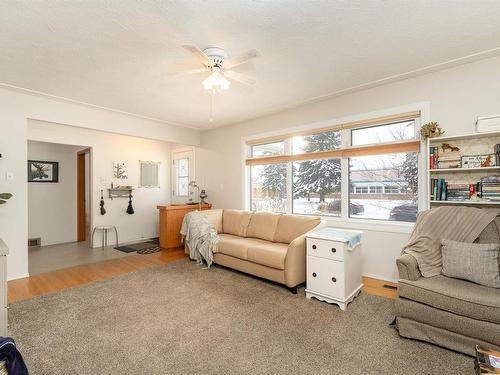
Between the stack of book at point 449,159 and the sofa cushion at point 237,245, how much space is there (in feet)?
7.68

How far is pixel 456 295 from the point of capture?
1.87m

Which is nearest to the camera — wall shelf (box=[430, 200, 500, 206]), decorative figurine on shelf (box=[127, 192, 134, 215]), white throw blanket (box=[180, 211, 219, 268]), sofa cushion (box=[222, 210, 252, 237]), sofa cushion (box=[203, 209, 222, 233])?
wall shelf (box=[430, 200, 500, 206])

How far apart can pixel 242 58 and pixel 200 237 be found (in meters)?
2.76

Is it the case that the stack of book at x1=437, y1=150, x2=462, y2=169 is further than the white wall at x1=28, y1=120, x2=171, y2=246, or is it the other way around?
the white wall at x1=28, y1=120, x2=171, y2=246

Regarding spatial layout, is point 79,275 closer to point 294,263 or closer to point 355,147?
point 294,263

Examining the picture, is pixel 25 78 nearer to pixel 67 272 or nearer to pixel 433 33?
pixel 67 272

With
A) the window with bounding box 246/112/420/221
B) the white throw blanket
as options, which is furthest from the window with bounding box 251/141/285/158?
the white throw blanket

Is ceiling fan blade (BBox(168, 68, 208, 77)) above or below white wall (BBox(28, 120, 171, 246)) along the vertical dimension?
above

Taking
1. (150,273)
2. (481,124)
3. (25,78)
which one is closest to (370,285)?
(481,124)

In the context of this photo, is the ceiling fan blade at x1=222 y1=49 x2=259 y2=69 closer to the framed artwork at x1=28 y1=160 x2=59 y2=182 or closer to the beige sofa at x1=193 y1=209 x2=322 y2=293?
the beige sofa at x1=193 y1=209 x2=322 y2=293

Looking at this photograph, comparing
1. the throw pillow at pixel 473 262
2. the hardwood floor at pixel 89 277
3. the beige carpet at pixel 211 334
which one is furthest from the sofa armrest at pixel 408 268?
the hardwood floor at pixel 89 277

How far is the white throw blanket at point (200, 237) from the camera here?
3.90 meters

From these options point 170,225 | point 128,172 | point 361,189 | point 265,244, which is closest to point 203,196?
point 170,225

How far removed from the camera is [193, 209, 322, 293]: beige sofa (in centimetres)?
297
